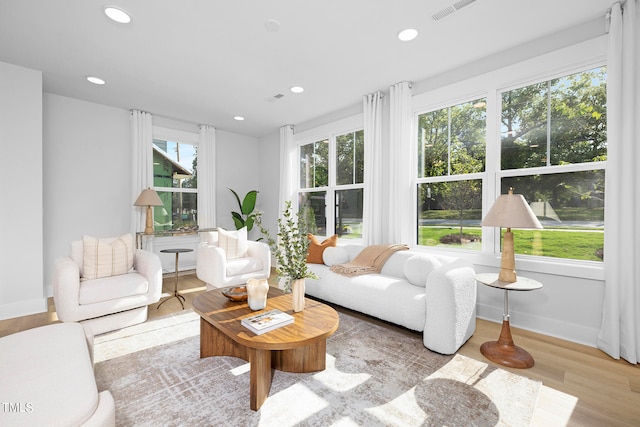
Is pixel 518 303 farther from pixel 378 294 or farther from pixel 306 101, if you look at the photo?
pixel 306 101

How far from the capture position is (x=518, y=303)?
2.84 meters

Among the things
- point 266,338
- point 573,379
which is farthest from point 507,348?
point 266,338

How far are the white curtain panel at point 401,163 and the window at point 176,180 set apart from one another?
143 inches

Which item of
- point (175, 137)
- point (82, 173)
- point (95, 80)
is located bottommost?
point (82, 173)

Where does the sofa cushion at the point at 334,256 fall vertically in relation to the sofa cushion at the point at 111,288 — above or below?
above

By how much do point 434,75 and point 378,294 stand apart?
8.78ft

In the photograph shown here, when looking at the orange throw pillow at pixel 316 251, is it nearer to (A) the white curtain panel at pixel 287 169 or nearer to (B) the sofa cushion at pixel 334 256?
(B) the sofa cushion at pixel 334 256

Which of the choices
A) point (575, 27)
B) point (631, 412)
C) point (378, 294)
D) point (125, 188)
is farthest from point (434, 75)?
point (125, 188)

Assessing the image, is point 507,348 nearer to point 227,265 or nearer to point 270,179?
point 227,265

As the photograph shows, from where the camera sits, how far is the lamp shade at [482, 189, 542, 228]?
2164mm

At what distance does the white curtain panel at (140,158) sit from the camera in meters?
4.54

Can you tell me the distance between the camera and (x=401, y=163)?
143 inches

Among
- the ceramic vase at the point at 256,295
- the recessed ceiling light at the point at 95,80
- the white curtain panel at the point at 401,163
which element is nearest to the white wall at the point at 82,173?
the recessed ceiling light at the point at 95,80

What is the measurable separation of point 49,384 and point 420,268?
8.31ft
